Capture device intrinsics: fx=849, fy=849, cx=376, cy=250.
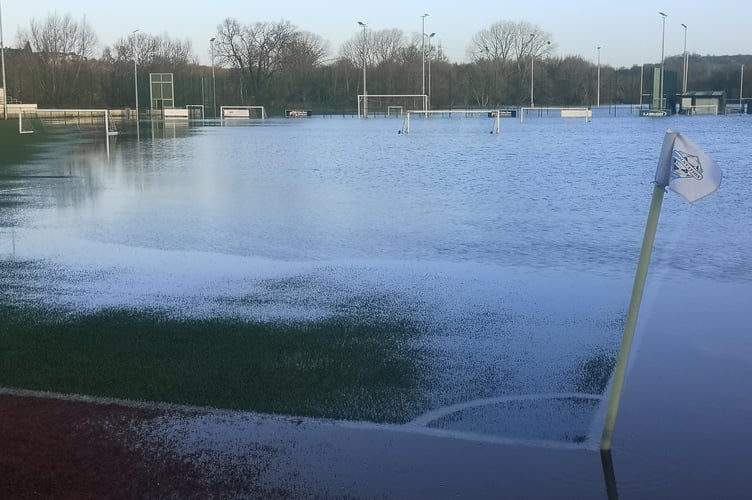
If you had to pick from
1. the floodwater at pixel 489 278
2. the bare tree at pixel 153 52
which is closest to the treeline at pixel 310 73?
the bare tree at pixel 153 52

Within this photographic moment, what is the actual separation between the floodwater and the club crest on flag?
1.52 metres

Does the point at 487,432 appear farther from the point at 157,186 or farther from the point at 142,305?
the point at 157,186

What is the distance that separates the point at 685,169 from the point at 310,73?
345 ft

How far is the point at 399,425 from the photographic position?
5.05 m

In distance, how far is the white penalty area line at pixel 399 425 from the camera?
15.8 ft

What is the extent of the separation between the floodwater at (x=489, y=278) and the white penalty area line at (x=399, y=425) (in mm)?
28

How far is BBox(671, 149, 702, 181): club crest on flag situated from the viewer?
14.5ft

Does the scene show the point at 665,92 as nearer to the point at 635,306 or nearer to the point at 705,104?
the point at 705,104

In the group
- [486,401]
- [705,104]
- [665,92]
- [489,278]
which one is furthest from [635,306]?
[665,92]

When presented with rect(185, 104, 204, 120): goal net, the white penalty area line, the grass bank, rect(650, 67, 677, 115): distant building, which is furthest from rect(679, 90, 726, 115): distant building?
the white penalty area line

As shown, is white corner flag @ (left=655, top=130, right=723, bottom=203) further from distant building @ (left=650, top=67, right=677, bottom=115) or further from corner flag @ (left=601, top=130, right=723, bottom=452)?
distant building @ (left=650, top=67, right=677, bottom=115)

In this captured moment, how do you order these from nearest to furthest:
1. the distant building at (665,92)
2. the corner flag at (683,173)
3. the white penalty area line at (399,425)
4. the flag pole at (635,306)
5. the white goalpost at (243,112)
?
the corner flag at (683,173) → the flag pole at (635,306) → the white penalty area line at (399,425) → the distant building at (665,92) → the white goalpost at (243,112)

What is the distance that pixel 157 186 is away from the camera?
18.9 m

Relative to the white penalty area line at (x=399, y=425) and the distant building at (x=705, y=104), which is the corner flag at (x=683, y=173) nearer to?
the white penalty area line at (x=399, y=425)
